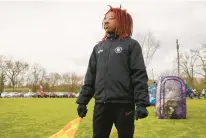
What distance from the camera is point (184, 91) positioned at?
11.8m

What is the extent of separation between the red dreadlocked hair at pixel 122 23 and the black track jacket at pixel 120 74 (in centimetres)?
7

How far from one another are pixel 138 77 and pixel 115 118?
0.44 meters

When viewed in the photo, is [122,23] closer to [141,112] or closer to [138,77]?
[138,77]

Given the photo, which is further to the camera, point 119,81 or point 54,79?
point 54,79

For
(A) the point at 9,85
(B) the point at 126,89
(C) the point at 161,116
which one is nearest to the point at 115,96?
(B) the point at 126,89

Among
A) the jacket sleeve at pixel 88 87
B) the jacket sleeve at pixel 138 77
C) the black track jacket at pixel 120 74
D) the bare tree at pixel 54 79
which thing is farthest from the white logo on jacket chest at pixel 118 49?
the bare tree at pixel 54 79

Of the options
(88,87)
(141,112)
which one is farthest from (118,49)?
(141,112)

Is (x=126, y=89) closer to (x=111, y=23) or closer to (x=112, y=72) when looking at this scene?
(x=112, y=72)

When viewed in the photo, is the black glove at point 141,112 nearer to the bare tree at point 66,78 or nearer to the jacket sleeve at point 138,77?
the jacket sleeve at point 138,77

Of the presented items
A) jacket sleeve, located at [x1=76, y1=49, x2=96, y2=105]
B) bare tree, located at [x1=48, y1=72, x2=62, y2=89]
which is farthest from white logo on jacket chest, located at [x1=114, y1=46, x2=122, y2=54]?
bare tree, located at [x1=48, y1=72, x2=62, y2=89]

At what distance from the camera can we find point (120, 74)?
3.25m

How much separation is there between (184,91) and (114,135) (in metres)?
5.24

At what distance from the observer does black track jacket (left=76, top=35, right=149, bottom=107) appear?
319 centimetres

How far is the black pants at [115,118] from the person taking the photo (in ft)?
10.5
